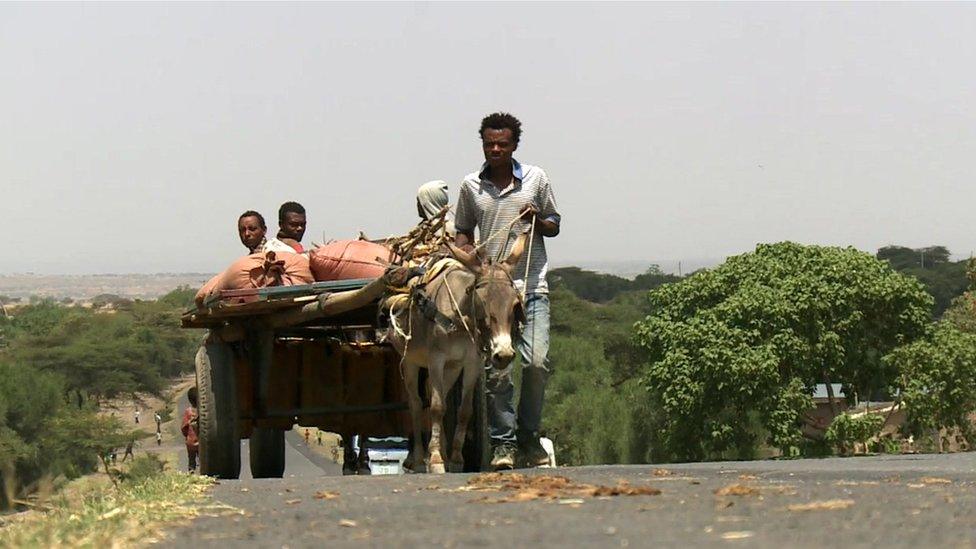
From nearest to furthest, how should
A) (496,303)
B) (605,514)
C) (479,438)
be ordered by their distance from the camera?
1. (605,514)
2. (496,303)
3. (479,438)

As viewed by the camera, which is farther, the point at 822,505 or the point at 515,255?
the point at 515,255

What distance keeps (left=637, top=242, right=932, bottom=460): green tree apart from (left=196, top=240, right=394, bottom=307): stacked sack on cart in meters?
32.8

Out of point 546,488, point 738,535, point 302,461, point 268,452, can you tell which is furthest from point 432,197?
point 302,461

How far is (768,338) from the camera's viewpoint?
46.9 m

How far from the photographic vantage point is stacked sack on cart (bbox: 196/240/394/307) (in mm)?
12297

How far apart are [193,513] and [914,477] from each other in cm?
416

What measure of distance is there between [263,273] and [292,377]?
3.47 feet

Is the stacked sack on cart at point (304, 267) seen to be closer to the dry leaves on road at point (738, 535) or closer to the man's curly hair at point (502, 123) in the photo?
the man's curly hair at point (502, 123)

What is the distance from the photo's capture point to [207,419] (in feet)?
40.9

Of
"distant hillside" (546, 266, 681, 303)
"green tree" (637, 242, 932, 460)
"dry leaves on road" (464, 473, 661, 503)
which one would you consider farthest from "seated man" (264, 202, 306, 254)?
"distant hillside" (546, 266, 681, 303)

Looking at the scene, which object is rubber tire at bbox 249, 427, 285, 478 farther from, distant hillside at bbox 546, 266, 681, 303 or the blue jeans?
distant hillside at bbox 546, 266, 681, 303

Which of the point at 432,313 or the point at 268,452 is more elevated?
the point at 432,313

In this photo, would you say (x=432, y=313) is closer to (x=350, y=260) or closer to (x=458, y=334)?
(x=458, y=334)

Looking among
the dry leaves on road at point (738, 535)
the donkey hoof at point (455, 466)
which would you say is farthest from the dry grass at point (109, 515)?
the donkey hoof at point (455, 466)
